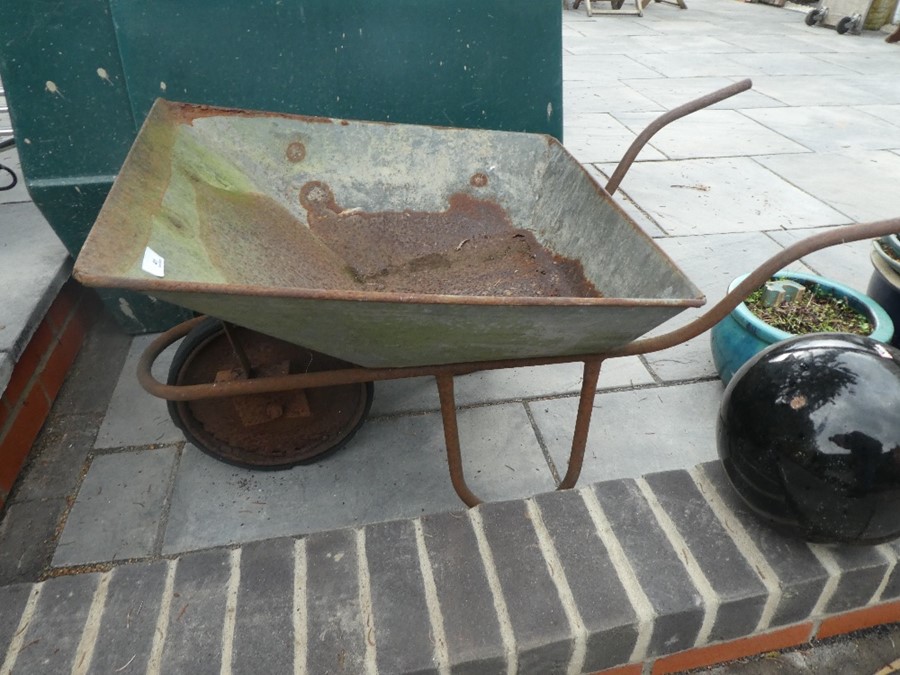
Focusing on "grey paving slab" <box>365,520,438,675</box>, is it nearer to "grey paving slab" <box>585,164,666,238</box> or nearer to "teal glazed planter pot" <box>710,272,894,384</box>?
"teal glazed planter pot" <box>710,272,894,384</box>

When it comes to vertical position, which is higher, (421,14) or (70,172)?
(421,14)

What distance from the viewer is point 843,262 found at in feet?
A: 9.86

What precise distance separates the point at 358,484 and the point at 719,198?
2792 millimetres

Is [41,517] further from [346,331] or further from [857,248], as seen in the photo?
[857,248]

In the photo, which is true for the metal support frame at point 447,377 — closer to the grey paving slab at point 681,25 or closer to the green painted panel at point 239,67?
the green painted panel at point 239,67

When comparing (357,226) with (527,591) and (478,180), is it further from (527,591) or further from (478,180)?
(527,591)

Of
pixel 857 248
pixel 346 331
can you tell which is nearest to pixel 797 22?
pixel 857 248

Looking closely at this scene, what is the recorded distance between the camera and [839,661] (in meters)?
1.52

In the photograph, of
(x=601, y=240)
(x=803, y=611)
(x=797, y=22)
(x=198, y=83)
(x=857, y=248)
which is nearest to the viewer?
(x=803, y=611)

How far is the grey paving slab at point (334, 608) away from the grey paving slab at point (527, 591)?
30 centimetres

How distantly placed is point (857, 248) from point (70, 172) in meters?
3.51

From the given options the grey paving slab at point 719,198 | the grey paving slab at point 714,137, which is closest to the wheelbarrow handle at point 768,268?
the grey paving slab at point 719,198

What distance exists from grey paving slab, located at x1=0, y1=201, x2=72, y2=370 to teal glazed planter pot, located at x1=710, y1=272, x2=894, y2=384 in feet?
7.39

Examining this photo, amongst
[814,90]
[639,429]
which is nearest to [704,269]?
[639,429]
